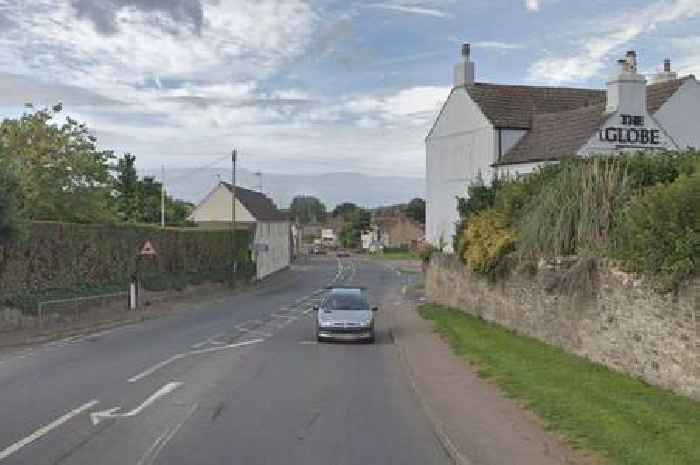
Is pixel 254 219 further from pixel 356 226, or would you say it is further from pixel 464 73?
pixel 356 226

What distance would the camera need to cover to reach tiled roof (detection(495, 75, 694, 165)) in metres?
37.9

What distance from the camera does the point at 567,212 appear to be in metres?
20.8

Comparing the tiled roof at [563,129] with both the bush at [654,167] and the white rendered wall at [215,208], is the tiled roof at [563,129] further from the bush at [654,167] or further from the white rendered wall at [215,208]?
the white rendered wall at [215,208]

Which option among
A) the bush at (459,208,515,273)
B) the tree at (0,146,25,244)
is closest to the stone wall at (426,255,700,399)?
the bush at (459,208,515,273)

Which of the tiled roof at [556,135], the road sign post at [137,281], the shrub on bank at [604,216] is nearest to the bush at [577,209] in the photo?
the shrub on bank at [604,216]

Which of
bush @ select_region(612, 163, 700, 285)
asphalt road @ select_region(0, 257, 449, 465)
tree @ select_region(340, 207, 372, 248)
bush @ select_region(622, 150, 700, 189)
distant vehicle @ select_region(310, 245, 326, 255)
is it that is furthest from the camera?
tree @ select_region(340, 207, 372, 248)

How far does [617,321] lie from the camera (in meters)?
16.9

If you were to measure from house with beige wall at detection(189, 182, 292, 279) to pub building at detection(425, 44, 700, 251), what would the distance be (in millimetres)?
27747

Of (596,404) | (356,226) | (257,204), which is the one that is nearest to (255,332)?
(596,404)

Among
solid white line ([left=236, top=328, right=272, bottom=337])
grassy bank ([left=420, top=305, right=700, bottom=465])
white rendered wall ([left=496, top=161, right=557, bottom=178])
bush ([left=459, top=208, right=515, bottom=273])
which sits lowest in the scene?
solid white line ([left=236, top=328, right=272, bottom=337])

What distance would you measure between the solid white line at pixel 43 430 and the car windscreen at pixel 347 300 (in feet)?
43.1

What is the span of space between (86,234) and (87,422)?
26.3m

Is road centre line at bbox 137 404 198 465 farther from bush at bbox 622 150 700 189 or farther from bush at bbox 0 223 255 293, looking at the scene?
bush at bbox 0 223 255 293

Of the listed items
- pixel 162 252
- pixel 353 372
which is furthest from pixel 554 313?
pixel 162 252
